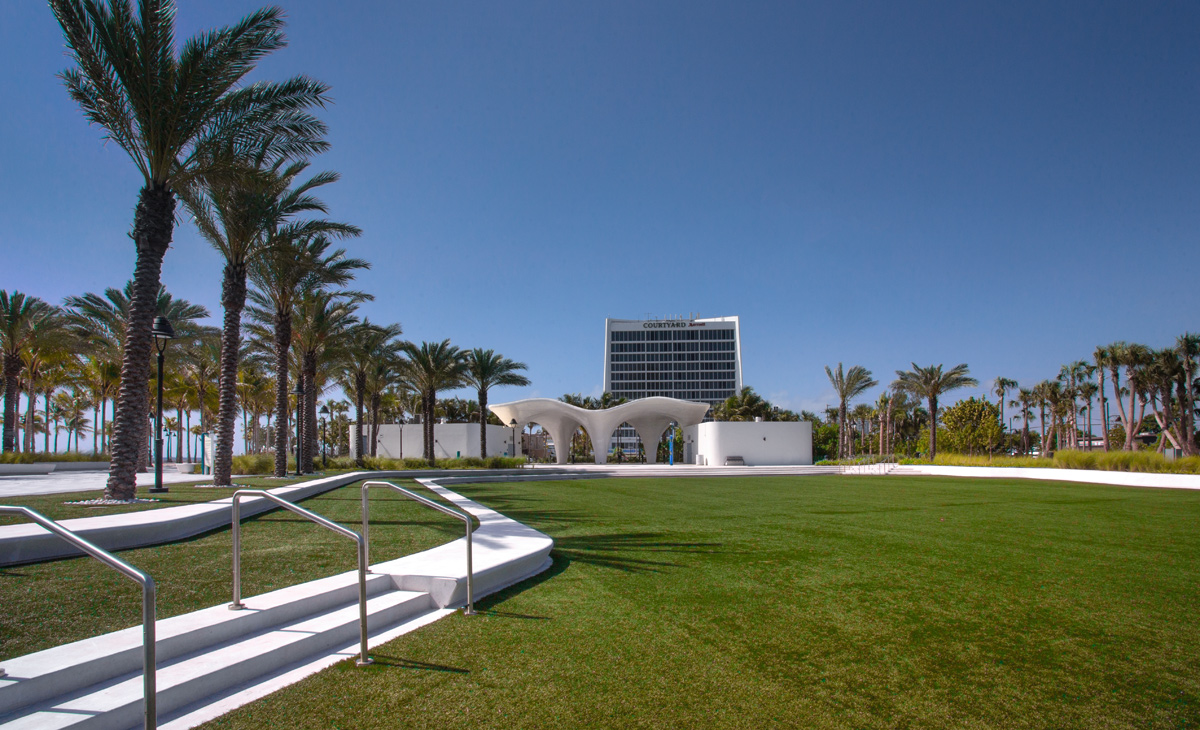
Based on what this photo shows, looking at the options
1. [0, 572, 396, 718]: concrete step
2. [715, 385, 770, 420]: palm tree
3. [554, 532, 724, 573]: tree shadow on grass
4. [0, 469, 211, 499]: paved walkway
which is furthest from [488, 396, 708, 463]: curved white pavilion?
[0, 572, 396, 718]: concrete step

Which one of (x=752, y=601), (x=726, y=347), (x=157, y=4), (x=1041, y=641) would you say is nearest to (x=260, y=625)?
(x=752, y=601)

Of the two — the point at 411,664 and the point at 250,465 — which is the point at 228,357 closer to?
the point at 250,465

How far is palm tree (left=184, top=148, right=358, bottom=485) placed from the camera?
15.1 meters

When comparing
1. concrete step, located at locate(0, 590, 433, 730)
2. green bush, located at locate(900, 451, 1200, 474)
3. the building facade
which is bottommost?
green bush, located at locate(900, 451, 1200, 474)

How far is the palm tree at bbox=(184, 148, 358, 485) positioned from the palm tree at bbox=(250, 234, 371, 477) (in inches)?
85.0

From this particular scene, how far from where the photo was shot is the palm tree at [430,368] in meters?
35.6

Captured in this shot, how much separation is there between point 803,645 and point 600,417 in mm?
46183

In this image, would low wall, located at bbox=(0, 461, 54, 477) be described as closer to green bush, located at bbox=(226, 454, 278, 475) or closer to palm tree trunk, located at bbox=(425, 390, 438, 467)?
green bush, located at bbox=(226, 454, 278, 475)

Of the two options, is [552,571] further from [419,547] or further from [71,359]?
[71,359]

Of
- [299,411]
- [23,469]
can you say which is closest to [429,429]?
[299,411]

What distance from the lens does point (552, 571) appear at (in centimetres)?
662

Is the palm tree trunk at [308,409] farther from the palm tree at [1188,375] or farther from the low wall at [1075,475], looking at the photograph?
the palm tree at [1188,375]

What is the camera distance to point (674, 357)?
5000 inches

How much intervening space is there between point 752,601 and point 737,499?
1062cm
